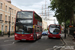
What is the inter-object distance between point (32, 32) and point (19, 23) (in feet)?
6.71

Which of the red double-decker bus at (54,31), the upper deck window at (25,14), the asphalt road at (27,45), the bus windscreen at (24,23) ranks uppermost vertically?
the upper deck window at (25,14)

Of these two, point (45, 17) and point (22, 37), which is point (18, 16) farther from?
point (45, 17)

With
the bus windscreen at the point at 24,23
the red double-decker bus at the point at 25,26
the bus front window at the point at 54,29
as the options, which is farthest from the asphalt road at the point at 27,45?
the bus front window at the point at 54,29

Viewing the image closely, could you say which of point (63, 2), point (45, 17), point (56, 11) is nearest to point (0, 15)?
point (56, 11)

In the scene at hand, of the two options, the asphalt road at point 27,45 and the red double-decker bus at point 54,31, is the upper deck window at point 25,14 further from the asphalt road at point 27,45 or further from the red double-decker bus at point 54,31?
the red double-decker bus at point 54,31

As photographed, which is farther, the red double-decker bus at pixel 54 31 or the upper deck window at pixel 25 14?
the red double-decker bus at pixel 54 31

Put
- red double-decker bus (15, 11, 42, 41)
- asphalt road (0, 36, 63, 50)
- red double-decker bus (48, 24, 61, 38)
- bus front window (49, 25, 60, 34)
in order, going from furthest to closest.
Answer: bus front window (49, 25, 60, 34) → red double-decker bus (48, 24, 61, 38) → red double-decker bus (15, 11, 42, 41) → asphalt road (0, 36, 63, 50)

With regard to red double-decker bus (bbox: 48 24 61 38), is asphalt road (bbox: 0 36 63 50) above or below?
below

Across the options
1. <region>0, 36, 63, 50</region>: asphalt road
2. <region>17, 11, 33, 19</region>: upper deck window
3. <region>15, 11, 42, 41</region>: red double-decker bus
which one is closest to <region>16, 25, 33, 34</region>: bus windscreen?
<region>15, 11, 42, 41</region>: red double-decker bus

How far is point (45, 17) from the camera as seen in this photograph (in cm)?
12288

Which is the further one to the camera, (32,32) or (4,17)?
(4,17)

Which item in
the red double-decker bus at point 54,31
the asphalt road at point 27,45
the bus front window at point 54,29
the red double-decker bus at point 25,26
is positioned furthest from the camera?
the bus front window at point 54,29

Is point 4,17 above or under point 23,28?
above

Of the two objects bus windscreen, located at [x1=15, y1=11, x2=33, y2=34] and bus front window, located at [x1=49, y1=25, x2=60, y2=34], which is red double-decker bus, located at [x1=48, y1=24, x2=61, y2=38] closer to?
bus front window, located at [x1=49, y1=25, x2=60, y2=34]
